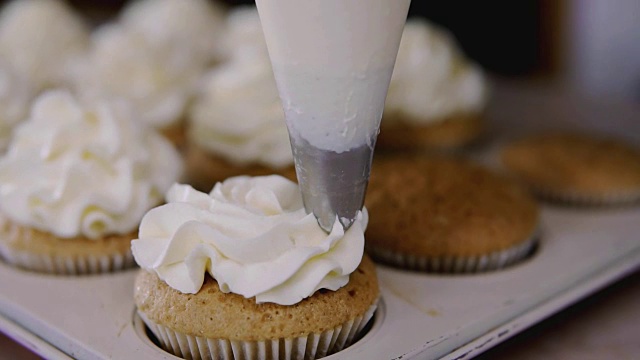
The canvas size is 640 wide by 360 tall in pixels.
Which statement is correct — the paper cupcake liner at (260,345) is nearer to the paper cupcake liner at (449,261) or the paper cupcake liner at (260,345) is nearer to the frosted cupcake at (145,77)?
the paper cupcake liner at (449,261)

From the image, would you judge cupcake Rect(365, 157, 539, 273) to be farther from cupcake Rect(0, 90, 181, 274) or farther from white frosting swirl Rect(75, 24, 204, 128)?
white frosting swirl Rect(75, 24, 204, 128)

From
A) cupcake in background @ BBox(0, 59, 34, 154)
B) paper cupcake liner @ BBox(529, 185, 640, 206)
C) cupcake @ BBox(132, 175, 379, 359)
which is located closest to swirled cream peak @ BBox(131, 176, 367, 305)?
cupcake @ BBox(132, 175, 379, 359)

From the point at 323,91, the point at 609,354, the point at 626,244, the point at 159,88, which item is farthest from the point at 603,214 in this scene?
the point at 159,88

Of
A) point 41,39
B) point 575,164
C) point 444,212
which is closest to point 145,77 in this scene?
point 41,39

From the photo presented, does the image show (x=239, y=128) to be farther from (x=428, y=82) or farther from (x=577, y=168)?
(x=577, y=168)

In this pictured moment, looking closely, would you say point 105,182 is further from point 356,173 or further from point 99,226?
point 356,173
